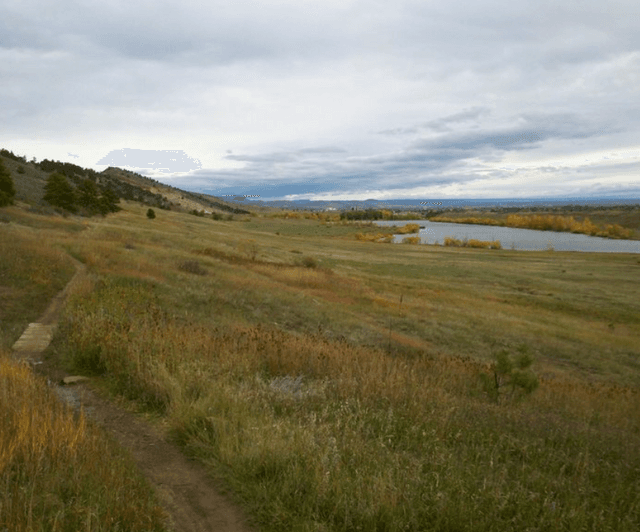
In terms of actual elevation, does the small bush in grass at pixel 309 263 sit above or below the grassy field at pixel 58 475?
below

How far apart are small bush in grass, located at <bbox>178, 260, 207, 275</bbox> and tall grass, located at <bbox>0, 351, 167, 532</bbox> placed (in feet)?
59.3

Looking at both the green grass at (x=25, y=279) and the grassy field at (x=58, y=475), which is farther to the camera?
the green grass at (x=25, y=279)

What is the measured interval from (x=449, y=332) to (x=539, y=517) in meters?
18.4

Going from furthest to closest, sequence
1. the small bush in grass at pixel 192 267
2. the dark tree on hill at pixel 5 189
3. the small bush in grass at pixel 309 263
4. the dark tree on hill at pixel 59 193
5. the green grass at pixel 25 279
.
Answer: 1. the dark tree on hill at pixel 59 193
2. the small bush in grass at pixel 309 263
3. the dark tree on hill at pixel 5 189
4. the small bush in grass at pixel 192 267
5. the green grass at pixel 25 279

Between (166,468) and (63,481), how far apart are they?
1181 mm

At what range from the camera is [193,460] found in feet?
15.2

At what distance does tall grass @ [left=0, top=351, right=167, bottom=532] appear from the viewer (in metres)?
3.00

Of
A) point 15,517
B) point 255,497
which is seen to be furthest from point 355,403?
point 15,517

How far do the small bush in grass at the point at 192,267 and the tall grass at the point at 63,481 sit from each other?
18.1 metres

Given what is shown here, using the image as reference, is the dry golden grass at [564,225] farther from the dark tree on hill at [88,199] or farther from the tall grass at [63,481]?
the tall grass at [63,481]

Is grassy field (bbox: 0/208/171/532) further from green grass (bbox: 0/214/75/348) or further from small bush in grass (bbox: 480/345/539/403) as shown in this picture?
small bush in grass (bbox: 480/345/539/403)

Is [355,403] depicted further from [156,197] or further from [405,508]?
[156,197]

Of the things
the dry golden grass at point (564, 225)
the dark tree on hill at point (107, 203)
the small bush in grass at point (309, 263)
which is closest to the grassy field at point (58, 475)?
the small bush in grass at point (309, 263)

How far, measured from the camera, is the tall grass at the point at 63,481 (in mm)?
3002
